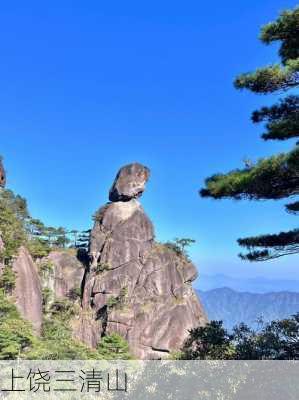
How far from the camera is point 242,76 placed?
500cm

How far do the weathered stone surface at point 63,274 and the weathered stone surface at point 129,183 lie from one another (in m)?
4.95

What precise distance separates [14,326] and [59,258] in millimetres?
16071

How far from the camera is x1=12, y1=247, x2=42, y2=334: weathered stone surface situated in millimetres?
24327

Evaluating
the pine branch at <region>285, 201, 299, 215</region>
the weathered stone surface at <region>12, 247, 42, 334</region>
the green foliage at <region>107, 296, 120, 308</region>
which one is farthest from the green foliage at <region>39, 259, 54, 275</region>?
the pine branch at <region>285, 201, 299, 215</region>

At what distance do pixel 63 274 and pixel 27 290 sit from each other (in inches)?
216

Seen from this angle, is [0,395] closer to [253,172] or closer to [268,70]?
[253,172]

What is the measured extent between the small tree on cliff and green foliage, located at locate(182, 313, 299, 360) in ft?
4.94

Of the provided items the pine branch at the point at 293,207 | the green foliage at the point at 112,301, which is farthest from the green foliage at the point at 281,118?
the green foliage at the point at 112,301

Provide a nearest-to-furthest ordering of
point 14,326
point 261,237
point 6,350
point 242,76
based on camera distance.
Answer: point 242,76, point 261,237, point 6,350, point 14,326

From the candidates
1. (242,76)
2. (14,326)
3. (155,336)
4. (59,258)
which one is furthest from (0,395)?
(59,258)

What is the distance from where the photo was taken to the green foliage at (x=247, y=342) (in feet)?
16.7

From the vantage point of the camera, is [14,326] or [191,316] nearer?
[14,326]

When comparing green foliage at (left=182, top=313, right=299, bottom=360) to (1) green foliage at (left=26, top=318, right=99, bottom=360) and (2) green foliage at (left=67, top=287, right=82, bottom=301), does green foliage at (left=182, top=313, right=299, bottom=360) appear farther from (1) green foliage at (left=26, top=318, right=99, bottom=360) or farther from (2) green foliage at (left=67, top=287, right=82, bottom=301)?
(2) green foliage at (left=67, top=287, right=82, bottom=301)

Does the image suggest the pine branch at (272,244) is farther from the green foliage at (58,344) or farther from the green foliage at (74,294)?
the green foliage at (74,294)
